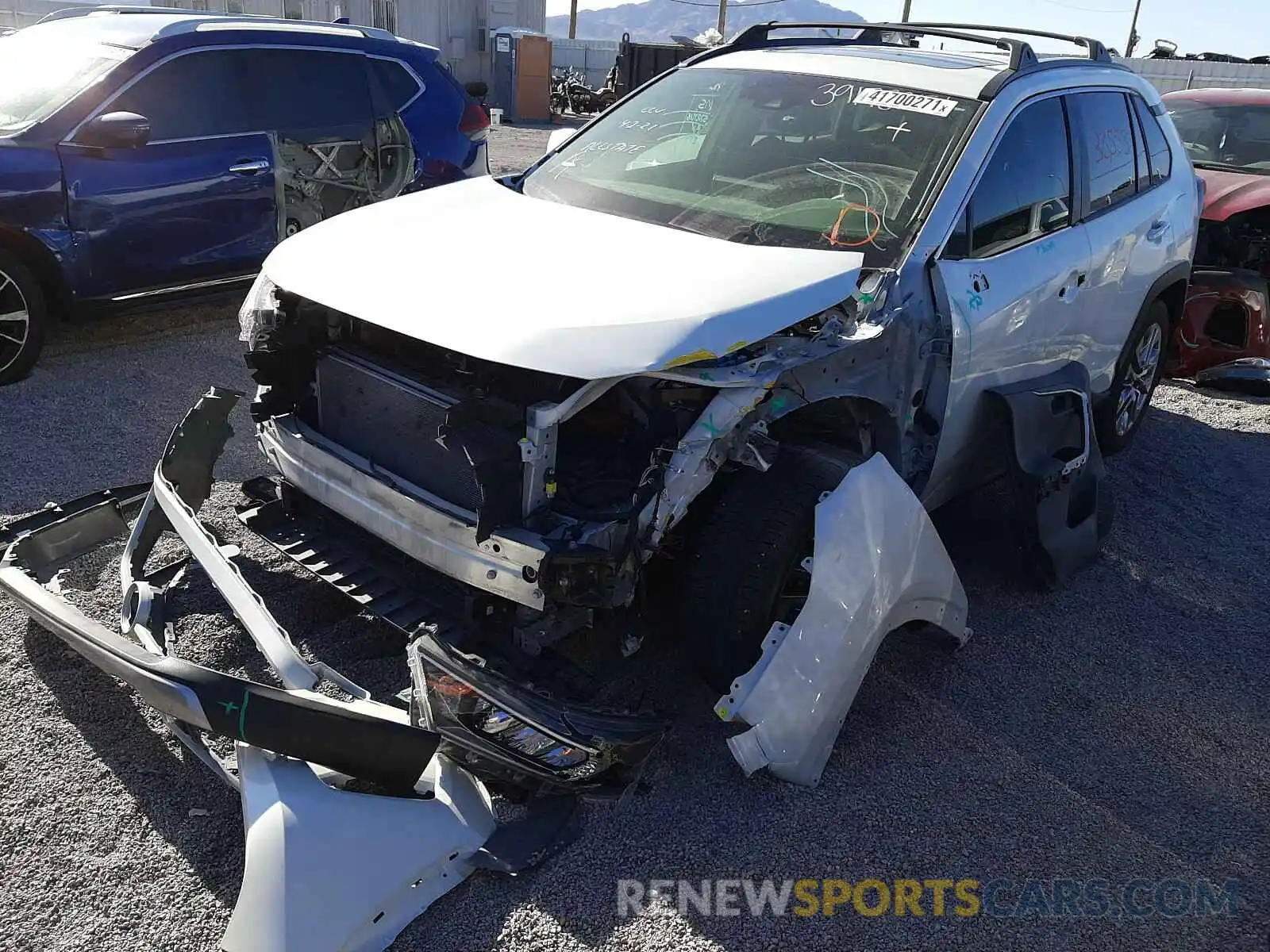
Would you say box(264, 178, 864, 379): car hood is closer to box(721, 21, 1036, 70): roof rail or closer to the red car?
box(721, 21, 1036, 70): roof rail

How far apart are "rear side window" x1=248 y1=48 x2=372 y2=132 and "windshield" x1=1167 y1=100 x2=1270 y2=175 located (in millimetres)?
6309

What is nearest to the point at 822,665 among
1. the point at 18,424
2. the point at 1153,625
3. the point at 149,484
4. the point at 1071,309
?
the point at 1153,625

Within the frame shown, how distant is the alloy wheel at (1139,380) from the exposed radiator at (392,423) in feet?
12.3

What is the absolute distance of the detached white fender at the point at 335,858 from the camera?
2.16 meters

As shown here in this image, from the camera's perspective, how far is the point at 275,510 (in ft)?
11.6

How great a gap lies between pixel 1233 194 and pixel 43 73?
7.93 m

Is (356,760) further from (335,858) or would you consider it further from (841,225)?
(841,225)

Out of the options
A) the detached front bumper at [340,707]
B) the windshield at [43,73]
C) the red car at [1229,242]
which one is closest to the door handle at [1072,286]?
the detached front bumper at [340,707]

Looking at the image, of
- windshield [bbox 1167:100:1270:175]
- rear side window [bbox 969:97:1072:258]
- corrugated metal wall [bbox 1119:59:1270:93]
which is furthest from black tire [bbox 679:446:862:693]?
corrugated metal wall [bbox 1119:59:1270:93]

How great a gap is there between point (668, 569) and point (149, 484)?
6.66 ft

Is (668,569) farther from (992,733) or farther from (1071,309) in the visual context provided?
(1071,309)

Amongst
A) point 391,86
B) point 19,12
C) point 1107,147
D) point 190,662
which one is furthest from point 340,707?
point 19,12

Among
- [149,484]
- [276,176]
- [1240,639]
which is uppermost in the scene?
[276,176]

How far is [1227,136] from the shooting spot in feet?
26.8
